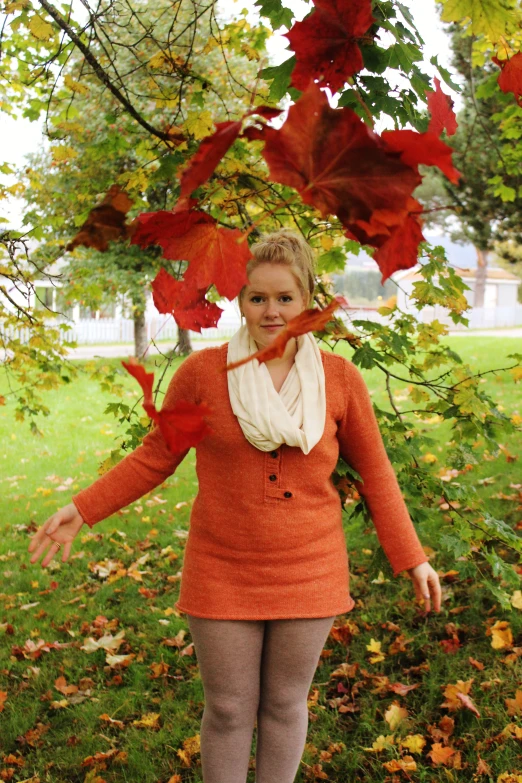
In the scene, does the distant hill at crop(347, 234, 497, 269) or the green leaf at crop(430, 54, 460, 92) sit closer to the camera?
the green leaf at crop(430, 54, 460, 92)

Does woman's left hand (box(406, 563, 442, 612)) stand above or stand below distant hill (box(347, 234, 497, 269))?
below

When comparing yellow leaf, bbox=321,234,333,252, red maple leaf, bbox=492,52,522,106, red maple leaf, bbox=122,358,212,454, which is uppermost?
red maple leaf, bbox=492,52,522,106

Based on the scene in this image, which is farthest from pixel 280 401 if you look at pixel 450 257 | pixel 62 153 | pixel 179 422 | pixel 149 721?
pixel 450 257

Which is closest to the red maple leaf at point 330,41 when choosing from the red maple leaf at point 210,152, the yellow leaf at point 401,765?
the red maple leaf at point 210,152

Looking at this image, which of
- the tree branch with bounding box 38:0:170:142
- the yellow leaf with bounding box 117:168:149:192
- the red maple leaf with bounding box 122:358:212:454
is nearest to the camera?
the red maple leaf with bounding box 122:358:212:454

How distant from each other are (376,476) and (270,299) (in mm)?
594

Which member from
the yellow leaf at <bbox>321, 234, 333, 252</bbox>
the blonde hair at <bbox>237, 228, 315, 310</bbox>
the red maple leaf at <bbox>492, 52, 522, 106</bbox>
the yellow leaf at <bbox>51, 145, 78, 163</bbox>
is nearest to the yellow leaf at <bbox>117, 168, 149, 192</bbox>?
the yellow leaf at <bbox>51, 145, 78, 163</bbox>

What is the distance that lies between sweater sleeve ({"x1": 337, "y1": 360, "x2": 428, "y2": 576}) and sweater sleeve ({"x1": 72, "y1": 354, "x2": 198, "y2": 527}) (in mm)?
440

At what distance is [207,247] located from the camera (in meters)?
0.98

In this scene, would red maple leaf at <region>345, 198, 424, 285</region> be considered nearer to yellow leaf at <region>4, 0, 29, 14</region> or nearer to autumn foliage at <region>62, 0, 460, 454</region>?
autumn foliage at <region>62, 0, 460, 454</region>

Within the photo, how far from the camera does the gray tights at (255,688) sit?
1.88 meters

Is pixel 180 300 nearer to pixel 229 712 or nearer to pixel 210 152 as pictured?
pixel 210 152

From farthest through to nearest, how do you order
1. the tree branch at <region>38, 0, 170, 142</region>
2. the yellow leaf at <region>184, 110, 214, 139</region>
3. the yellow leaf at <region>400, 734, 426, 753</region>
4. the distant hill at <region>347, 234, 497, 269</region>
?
1. the distant hill at <region>347, 234, 497, 269</region>
2. the yellow leaf at <region>184, 110, 214, 139</region>
3. the yellow leaf at <region>400, 734, 426, 753</region>
4. the tree branch at <region>38, 0, 170, 142</region>

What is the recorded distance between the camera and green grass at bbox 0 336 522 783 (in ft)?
8.55
